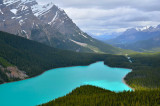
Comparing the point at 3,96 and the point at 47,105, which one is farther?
the point at 3,96

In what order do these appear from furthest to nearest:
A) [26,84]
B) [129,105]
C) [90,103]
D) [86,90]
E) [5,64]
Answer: [5,64]
[26,84]
[86,90]
[90,103]
[129,105]

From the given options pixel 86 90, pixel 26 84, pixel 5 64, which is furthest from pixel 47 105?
pixel 5 64

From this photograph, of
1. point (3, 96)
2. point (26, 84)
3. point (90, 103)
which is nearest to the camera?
point (90, 103)

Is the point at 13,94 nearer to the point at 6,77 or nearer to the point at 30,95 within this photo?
the point at 30,95

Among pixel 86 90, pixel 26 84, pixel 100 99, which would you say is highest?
pixel 100 99

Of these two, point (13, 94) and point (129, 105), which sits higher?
point (129, 105)

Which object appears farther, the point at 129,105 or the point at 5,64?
the point at 5,64

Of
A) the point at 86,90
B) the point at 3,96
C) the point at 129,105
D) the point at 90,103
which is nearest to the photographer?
the point at 129,105

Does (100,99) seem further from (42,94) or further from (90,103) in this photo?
(42,94)

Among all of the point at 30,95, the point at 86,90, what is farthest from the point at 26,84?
the point at 86,90
